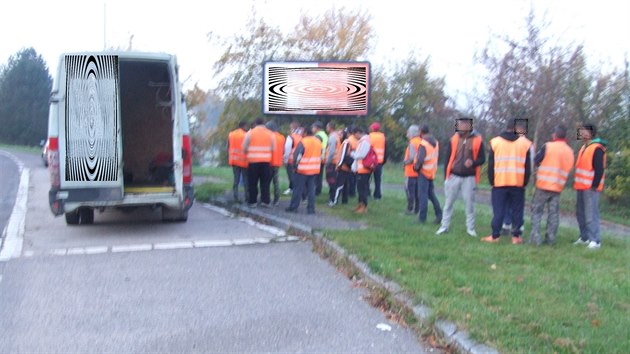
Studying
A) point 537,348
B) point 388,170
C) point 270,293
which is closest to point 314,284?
point 270,293

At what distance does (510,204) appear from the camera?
9391 millimetres

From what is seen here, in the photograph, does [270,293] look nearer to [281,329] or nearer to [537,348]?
[281,329]

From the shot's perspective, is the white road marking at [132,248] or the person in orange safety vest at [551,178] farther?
the white road marking at [132,248]

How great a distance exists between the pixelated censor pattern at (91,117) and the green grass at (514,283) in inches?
137

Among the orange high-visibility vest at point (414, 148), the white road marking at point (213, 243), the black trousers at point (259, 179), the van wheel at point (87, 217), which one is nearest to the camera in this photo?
the white road marking at point (213, 243)

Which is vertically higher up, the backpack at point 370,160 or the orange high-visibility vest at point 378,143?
the orange high-visibility vest at point 378,143

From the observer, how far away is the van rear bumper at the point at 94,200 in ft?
31.3

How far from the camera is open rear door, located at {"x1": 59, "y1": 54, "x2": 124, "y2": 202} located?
31.2ft

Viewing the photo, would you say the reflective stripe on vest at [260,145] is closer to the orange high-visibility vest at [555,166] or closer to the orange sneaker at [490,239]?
the orange sneaker at [490,239]

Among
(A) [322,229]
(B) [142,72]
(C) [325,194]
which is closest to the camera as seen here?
(A) [322,229]

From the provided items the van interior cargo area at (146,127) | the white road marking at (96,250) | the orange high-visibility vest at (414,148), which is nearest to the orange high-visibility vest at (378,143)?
the orange high-visibility vest at (414,148)

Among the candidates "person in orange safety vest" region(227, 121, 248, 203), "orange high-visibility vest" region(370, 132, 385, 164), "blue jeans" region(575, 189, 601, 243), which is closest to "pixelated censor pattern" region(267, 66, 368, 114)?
"person in orange safety vest" region(227, 121, 248, 203)

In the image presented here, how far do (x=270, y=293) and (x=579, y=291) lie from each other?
3.05 m

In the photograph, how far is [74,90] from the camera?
31.5ft
